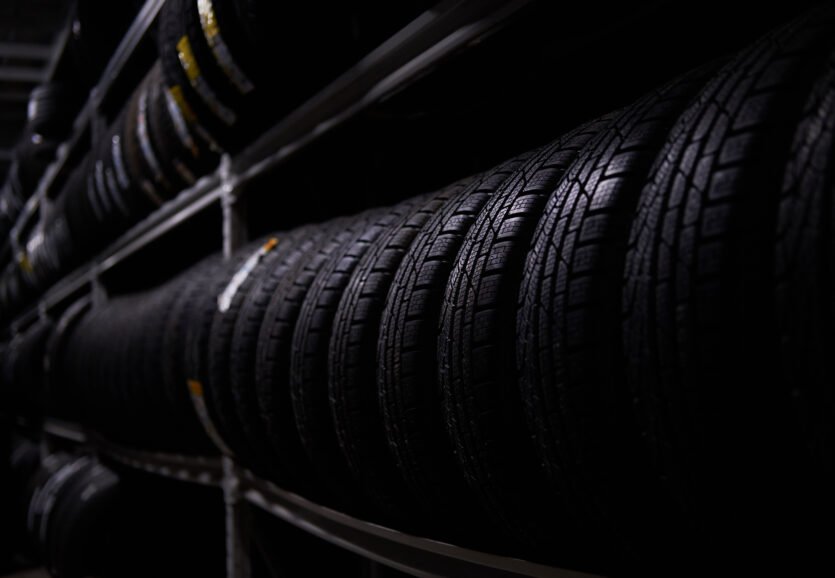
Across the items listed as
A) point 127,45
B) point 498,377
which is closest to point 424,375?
point 498,377

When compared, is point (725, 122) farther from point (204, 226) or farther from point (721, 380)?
point (204, 226)

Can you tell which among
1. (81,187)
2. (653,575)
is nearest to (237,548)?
(653,575)

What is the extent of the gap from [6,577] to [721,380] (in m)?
4.13

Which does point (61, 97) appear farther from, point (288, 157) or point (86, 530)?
point (288, 157)

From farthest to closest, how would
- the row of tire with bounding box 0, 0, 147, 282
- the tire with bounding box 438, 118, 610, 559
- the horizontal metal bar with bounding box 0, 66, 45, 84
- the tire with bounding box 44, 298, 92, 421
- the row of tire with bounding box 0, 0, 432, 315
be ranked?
the horizontal metal bar with bounding box 0, 66, 45, 84 → the tire with bounding box 44, 298, 92, 421 → the row of tire with bounding box 0, 0, 147, 282 → the row of tire with bounding box 0, 0, 432, 315 → the tire with bounding box 438, 118, 610, 559

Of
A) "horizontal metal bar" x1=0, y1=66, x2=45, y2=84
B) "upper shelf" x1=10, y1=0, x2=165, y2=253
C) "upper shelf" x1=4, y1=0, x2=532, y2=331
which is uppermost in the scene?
"horizontal metal bar" x1=0, y1=66, x2=45, y2=84

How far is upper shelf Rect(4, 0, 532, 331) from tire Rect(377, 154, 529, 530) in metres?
0.23

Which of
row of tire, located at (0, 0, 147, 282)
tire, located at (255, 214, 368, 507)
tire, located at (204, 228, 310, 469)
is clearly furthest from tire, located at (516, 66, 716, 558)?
row of tire, located at (0, 0, 147, 282)

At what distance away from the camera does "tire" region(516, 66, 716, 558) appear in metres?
0.68

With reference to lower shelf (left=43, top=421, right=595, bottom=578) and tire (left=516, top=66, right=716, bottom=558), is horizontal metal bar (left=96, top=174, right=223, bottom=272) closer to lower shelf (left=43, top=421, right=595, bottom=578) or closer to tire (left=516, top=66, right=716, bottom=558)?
lower shelf (left=43, top=421, right=595, bottom=578)

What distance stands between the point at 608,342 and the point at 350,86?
32.4 inches

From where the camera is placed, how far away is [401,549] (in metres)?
1.11

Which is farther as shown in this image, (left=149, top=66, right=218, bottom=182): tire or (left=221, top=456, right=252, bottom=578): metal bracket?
(left=149, top=66, right=218, bottom=182): tire

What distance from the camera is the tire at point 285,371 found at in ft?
4.13
